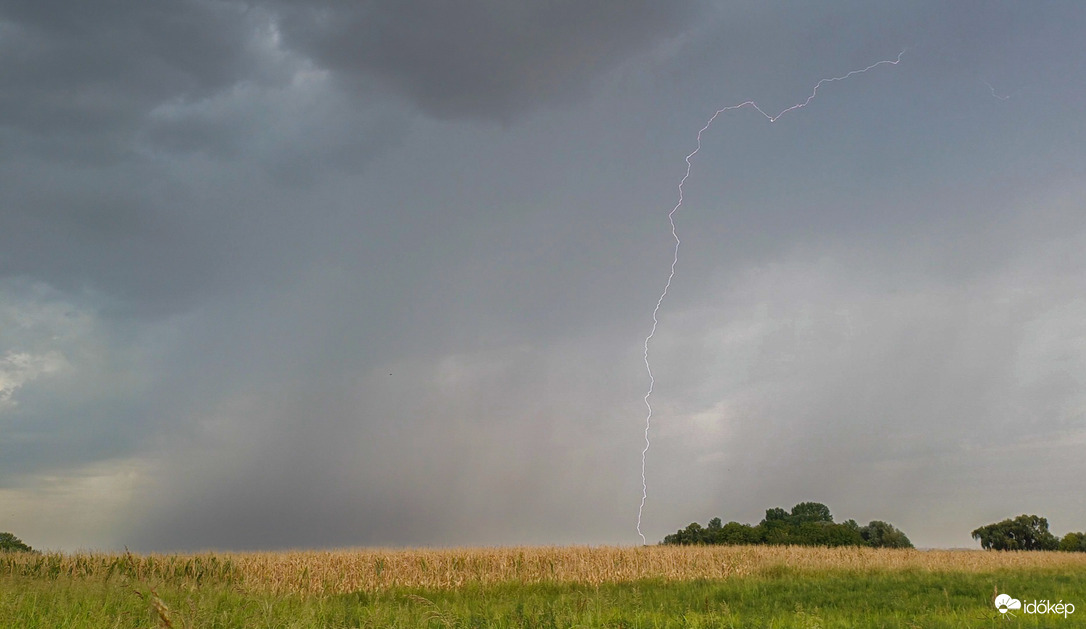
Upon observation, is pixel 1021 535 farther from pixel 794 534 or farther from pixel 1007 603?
pixel 1007 603

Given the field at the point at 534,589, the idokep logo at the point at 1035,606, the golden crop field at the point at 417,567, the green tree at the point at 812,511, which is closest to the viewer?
the field at the point at 534,589

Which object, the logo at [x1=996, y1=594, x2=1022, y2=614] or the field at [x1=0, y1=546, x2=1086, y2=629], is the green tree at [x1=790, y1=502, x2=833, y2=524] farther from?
the logo at [x1=996, y1=594, x2=1022, y2=614]

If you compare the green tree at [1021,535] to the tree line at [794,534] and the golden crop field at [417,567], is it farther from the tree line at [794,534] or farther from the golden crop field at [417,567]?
the golden crop field at [417,567]

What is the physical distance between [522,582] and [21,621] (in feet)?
65.4

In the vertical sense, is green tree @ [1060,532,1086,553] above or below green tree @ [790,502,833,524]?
below

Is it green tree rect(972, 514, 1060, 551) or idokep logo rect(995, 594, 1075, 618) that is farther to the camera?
green tree rect(972, 514, 1060, 551)

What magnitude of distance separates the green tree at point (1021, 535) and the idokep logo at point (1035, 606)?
57348 millimetres

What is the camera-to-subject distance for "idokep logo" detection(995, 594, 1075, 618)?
1814 centimetres

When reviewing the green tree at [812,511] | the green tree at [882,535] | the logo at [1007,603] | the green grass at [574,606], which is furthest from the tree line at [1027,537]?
the logo at [1007,603]

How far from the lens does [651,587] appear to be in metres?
27.7

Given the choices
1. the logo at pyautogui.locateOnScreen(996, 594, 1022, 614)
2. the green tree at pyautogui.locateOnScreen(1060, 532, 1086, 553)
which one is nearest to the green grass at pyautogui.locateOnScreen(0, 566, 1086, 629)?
the logo at pyautogui.locateOnScreen(996, 594, 1022, 614)

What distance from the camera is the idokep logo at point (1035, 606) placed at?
18.1 metres

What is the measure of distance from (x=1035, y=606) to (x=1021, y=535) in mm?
61507

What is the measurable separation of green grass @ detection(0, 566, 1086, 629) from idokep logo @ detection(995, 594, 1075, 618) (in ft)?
1.11
